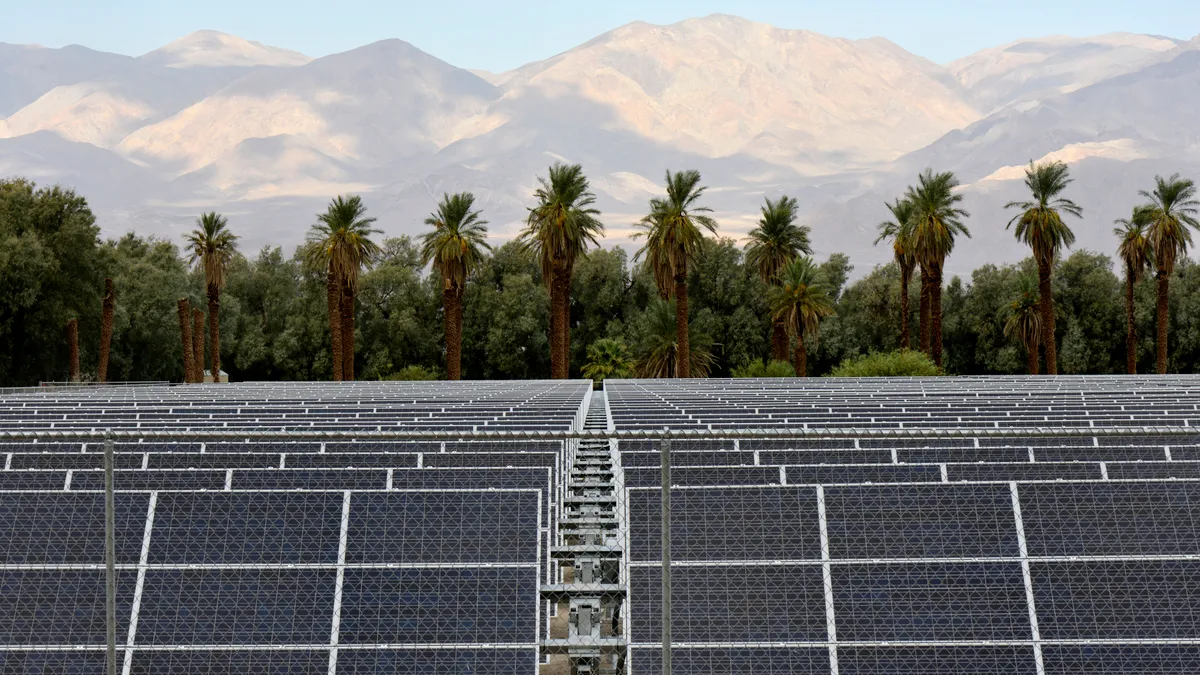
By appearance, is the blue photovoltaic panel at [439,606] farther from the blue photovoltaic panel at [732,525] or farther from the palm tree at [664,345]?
the palm tree at [664,345]

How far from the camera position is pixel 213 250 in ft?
218

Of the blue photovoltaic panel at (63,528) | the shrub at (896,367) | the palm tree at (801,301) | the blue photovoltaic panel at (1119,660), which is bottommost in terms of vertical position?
the blue photovoltaic panel at (1119,660)

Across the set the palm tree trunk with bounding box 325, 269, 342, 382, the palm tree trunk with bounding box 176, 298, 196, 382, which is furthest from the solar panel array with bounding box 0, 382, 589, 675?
the palm tree trunk with bounding box 176, 298, 196, 382

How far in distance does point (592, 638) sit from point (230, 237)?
63.5m

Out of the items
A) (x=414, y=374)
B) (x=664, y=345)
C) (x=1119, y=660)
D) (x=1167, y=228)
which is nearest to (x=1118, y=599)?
(x=1119, y=660)

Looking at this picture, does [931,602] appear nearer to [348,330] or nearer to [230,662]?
[230,662]

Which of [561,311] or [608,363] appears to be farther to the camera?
[608,363]

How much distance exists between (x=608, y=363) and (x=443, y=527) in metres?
62.5

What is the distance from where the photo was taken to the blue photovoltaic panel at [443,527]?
7.78m

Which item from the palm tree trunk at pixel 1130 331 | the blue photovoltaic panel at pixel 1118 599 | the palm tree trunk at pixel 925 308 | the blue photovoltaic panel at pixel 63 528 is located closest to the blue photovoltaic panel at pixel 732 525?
the blue photovoltaic panel at pixel 1118 599

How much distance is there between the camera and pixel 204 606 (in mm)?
7586

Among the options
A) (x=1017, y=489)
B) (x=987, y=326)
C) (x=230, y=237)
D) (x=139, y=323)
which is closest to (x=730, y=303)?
(x=987, y=326)

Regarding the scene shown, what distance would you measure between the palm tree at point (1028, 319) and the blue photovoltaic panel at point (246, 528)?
220 ft

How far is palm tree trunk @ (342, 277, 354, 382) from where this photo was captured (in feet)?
208
